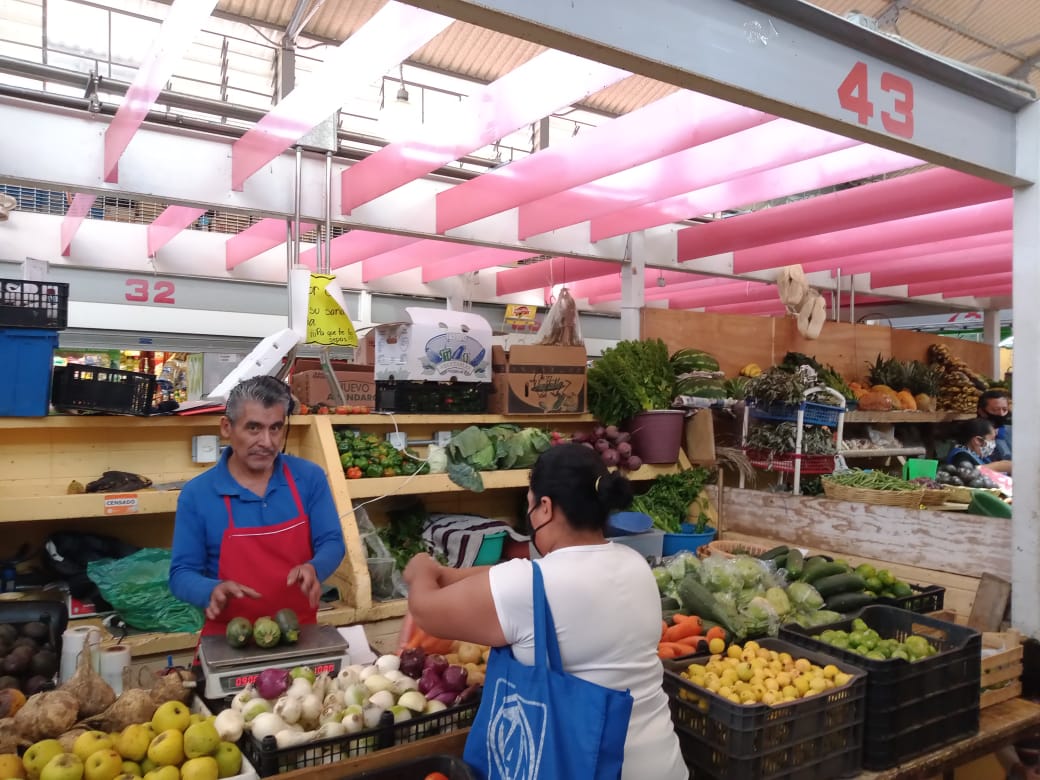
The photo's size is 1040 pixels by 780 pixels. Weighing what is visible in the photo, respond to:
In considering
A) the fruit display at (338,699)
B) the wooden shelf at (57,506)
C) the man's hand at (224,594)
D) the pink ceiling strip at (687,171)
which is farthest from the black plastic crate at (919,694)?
the wooden shelf at (57,506)

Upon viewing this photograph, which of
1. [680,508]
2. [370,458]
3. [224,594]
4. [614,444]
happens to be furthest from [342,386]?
[680,508]

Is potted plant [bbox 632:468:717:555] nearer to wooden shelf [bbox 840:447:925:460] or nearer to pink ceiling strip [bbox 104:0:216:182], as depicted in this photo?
wooden shelf [bbox 840:447:925:460]

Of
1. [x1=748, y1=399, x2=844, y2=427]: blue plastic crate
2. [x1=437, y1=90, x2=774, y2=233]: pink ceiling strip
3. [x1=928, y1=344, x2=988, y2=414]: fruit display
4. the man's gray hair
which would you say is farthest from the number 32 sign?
[x1=928, y1=344, x2=988, y2=414]: fruit display

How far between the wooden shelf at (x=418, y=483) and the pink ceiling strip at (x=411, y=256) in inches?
105

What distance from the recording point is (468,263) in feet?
26.0

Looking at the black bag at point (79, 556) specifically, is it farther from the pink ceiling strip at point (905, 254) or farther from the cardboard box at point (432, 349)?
the pink ceiling strip at point (905, 254)

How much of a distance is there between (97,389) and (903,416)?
22.1ft

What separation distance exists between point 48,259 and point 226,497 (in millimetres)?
5303

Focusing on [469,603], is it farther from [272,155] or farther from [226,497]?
[272,155]

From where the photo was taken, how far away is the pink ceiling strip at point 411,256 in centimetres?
738

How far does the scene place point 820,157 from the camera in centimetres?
485

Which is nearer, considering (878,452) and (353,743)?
(353,743)

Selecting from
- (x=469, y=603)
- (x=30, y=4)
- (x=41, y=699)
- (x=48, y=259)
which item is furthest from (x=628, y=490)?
(x=30, y=4)

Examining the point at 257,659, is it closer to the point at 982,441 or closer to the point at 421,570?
the point at 421,570
